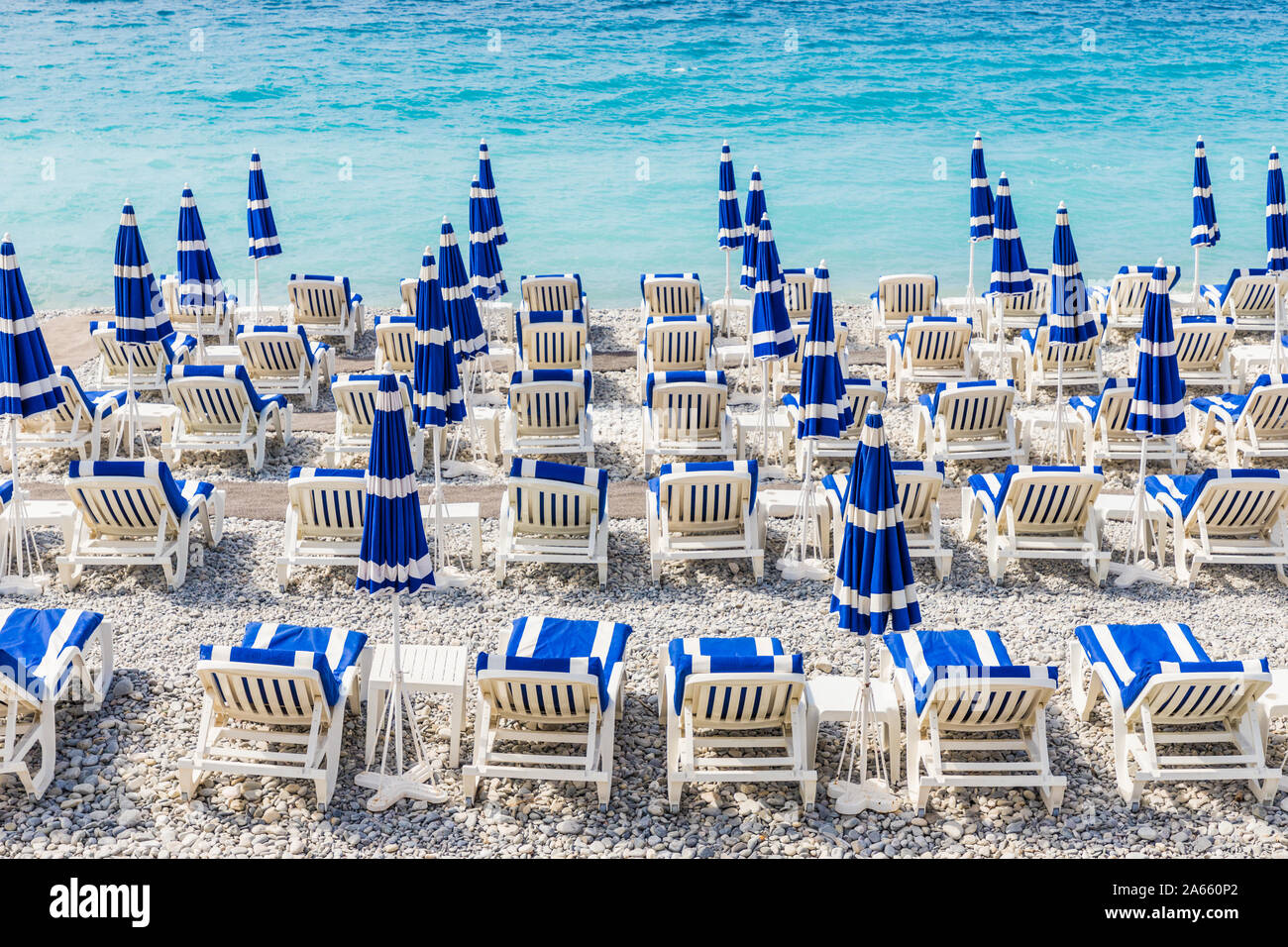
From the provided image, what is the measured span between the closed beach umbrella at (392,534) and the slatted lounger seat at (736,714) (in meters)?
1.38

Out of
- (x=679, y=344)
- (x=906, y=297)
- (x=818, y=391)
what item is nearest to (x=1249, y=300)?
(x=906, y=297)

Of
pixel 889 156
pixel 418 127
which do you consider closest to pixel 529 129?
pixel 418 127

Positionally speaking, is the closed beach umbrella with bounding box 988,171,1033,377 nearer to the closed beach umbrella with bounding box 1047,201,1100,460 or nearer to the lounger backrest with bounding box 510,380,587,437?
the closed beach umbrella with bounding box 1047,201,1100,460

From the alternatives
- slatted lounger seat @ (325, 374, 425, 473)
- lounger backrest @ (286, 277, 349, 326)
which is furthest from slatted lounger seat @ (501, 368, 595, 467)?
lounger backrest @ (286, 277, 349, 326)

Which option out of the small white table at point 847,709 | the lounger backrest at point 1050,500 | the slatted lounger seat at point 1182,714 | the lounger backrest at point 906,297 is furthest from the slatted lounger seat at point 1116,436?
the small white table at point 847,709

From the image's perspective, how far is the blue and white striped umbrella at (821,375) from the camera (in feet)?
32.2

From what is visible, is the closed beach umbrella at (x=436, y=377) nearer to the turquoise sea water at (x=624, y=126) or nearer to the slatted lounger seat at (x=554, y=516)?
the slatted lounger seat at (x=554, y=516)

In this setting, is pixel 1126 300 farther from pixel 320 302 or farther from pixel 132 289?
pixel 132 289

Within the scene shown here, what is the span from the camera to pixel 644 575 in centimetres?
1042

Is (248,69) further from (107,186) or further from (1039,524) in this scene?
(1039,524)

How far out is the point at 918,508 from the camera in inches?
410

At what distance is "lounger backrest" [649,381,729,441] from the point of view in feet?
40.0
